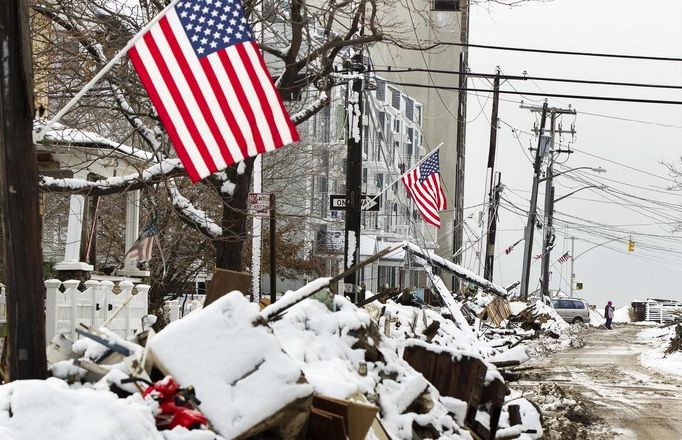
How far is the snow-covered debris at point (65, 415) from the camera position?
19.3 feet

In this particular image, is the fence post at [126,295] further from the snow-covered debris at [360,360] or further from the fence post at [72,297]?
the snow-covered debris at [360,360]

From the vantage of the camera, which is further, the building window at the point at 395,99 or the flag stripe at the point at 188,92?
the building window at the point at 395,99

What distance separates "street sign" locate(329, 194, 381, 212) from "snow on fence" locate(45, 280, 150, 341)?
25.9 feet

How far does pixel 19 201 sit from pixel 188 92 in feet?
6.92

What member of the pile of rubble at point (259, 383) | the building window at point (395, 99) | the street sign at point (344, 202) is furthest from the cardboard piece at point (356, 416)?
the building window at point (395, 99)

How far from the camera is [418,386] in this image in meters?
10.1

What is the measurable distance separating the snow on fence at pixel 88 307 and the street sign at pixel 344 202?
25.9 feet

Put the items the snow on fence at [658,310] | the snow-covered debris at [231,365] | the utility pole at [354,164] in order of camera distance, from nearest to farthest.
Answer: the snow-covered debris at [231,365]
the utility pole at [354,164]
the snow on fence at [658,310]

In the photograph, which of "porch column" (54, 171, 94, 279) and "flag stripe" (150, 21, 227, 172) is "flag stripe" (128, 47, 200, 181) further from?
"porch column" (54, 171, 94, 279)

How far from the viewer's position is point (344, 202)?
2434 cm

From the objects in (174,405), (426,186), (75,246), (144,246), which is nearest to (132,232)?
(144,246)

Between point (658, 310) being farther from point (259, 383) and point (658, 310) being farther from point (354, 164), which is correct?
point (259, 383)

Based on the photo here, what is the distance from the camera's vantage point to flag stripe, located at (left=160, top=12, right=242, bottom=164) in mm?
9281

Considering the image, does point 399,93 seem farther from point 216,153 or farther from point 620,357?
point 216,153
